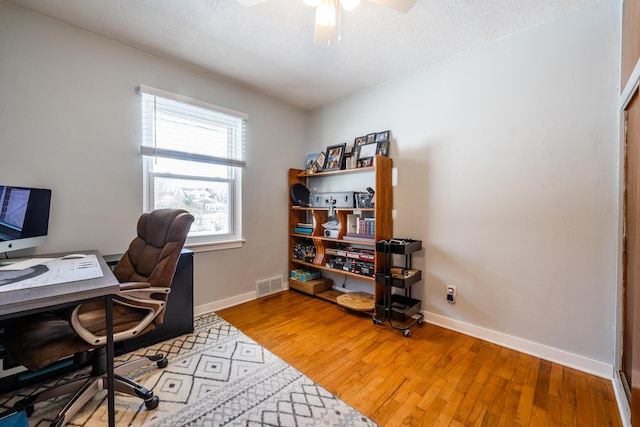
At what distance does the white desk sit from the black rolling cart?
2.00 m

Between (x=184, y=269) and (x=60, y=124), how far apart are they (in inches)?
56.2

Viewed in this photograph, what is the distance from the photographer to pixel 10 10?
5.82ft

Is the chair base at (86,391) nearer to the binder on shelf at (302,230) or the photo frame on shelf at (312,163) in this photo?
the binder on shelf at (302,230)

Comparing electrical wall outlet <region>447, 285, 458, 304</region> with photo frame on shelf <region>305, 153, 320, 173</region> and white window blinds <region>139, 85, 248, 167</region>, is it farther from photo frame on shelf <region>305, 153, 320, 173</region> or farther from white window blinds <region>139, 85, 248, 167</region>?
white window blinds <region>139, 85, 248, 167</region>

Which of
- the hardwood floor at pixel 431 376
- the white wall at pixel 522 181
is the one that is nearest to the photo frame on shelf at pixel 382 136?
the white wall at pixel 522 181

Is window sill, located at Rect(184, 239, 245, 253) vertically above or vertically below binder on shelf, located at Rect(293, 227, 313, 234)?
below

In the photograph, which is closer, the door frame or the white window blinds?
the door frame

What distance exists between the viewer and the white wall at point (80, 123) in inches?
71.0

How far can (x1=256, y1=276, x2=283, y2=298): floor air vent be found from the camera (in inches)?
124

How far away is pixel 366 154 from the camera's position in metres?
2.91

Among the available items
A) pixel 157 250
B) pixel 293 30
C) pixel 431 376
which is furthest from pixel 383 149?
pixel 157 250

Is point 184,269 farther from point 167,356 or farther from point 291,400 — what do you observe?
point 291,400

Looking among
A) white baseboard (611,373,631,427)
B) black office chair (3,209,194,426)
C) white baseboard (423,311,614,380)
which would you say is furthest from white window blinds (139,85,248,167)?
white baseboard (611,373,631,427)

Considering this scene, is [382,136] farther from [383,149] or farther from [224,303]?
[224,303]
